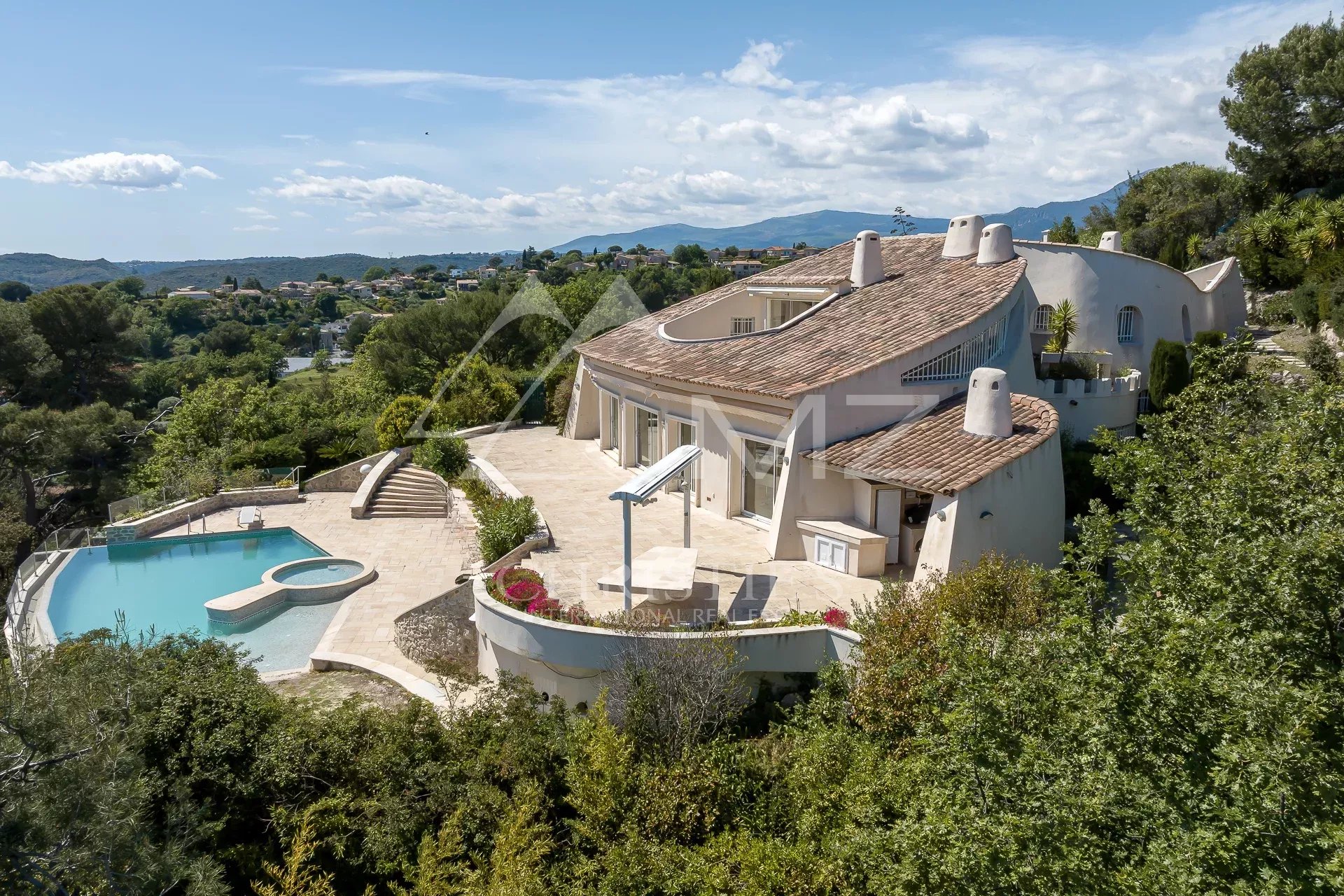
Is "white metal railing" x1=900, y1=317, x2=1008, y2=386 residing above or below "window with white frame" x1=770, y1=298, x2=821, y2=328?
below

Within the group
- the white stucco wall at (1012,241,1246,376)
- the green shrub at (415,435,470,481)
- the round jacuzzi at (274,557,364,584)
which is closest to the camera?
the round jacuzzi at (274,557,364,584)

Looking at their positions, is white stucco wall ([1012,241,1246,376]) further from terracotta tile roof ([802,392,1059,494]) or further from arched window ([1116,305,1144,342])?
terracotta tile roof ([802,392,1059,494])

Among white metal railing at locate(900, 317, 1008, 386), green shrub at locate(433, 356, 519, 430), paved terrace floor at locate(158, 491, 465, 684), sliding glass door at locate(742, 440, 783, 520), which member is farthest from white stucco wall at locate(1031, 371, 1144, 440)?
green shrub at locate(433, 356, 519, 430)

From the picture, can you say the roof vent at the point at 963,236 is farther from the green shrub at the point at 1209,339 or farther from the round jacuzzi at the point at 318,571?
the round jacuzzi at the point at 318,571

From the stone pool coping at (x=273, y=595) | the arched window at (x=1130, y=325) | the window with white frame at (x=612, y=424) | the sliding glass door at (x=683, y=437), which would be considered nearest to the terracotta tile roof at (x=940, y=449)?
the sliding glass door at (x=683, y=437)

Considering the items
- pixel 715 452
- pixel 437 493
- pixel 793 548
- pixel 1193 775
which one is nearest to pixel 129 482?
pixel 437 493

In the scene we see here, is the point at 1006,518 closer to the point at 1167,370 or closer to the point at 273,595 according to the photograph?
the point at 1167,370

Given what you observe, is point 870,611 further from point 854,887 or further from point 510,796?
point 510,796

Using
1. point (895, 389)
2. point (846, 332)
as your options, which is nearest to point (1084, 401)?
point (846, 332)
